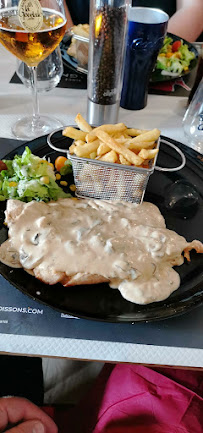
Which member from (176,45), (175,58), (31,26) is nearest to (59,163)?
(31,26)

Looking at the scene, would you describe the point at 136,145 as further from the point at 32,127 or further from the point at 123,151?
the point at 32,127

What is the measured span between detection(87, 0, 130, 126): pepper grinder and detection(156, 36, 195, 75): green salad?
1.61 feet

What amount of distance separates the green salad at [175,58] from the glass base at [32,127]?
65cm

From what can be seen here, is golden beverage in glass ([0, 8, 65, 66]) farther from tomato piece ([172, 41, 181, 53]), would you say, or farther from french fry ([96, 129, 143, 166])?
tomato piece ([172, 41, 181, 53])

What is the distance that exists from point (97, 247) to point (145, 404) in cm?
54

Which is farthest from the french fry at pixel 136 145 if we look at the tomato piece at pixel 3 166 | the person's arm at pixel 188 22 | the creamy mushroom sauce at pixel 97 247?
the person's arm at pixel 188 22

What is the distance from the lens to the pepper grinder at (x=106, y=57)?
4.50 feet

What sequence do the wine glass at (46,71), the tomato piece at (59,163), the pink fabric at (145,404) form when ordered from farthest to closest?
the wine glass at (46,71), the tomato piece at (59,163), the pink fabric at (145,404)

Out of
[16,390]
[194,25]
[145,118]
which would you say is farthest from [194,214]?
[194,25]

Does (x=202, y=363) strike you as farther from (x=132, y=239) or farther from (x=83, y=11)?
(x=83, y=11)

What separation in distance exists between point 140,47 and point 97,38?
215mm

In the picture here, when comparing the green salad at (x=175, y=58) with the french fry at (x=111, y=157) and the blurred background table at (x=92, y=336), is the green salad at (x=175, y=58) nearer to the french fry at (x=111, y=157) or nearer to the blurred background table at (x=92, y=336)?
the french fry at (x=111, y=157)

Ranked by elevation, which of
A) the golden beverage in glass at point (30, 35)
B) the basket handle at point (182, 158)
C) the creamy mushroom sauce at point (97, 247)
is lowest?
the creamy mushroom sauce at point (97, 247)

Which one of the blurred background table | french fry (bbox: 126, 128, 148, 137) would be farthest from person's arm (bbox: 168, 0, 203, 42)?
the blurred background table
